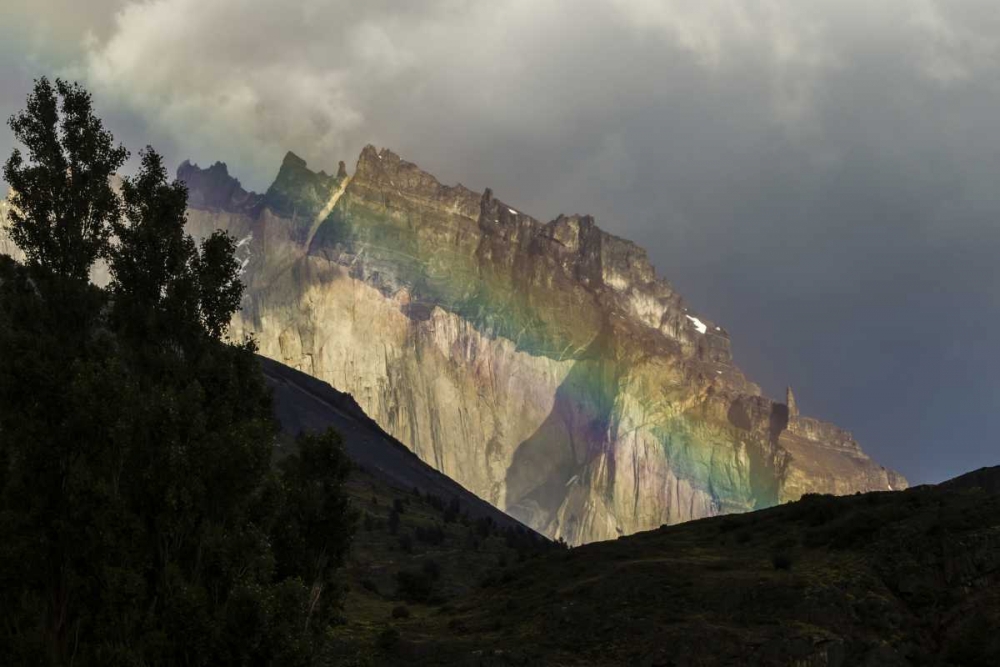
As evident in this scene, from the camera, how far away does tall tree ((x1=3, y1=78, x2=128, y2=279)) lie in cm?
3362

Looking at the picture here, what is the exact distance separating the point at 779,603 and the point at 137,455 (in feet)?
105

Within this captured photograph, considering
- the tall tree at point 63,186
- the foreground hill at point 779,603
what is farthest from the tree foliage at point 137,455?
the foreground hill at point 779,603

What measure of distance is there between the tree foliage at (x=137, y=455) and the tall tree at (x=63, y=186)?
0.20ft

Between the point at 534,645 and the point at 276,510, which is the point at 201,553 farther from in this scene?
the point at 534,645

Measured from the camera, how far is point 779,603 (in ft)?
144

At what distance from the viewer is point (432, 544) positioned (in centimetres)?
10875

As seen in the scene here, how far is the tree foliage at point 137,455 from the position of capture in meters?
25.5

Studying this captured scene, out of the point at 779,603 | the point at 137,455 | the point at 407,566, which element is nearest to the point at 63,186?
the point at 137,455

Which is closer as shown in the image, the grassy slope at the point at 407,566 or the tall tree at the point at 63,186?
the tall tree at the point at 63,186

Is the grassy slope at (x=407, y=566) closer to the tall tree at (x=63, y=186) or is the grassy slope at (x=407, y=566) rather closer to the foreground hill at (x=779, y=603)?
the foreground hill at (x=779, y=603)

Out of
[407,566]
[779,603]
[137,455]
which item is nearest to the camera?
[137,455]

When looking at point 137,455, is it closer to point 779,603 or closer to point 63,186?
point 63,186

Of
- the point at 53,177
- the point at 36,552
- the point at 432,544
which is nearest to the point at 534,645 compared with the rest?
the point at 36,552

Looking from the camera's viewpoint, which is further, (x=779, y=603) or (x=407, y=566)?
(x=407, y=566)
